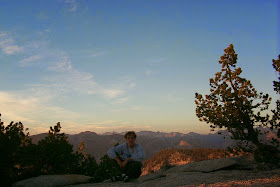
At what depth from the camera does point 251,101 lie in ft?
25.6

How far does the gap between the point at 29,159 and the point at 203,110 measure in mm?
5892

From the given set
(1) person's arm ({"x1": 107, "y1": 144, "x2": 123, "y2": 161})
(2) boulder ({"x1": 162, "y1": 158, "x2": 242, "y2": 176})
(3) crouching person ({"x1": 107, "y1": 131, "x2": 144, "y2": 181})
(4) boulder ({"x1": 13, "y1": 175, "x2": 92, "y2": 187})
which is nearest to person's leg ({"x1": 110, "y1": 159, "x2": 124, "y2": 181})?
(3) crouching person ({"x1": 107, "y1": 131, "x2": 144, "y2": 181})

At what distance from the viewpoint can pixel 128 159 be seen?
29.1 feet

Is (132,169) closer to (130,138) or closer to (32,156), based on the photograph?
(130,138)

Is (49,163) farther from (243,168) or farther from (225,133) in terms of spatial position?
(243,168)

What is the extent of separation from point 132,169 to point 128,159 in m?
0.40

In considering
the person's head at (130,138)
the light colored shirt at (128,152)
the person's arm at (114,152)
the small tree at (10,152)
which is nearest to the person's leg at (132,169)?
the light colored shirt at (128,152)

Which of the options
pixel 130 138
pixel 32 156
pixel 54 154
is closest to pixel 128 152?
pixel 130 138

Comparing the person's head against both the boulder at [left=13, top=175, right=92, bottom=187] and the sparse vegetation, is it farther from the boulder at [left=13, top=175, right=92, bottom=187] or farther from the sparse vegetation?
the boulder at [left=13, top=175, right=92, bottom=187]

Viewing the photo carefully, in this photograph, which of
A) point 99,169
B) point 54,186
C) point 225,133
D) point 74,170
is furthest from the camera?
point 74,170

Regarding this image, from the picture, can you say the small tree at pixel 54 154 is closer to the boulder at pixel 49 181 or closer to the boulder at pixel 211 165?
the boulder at pixel 49 181

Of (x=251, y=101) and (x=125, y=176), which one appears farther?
(x=125, y=176)

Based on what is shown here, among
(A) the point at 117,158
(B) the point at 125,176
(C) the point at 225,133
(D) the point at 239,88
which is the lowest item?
(B) the point at 125,176

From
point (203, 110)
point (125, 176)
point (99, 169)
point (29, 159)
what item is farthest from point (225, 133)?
point (29, 159)
